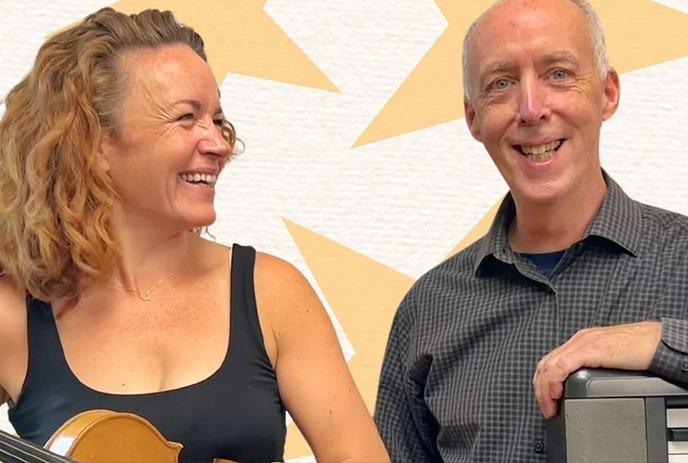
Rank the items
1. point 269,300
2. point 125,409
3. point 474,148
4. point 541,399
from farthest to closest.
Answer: point 474,148, point 269,300, point 125,409, point 541,399

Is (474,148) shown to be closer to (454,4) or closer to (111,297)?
(454,4)

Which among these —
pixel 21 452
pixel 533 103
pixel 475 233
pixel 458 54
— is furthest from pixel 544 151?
pixel 21 452

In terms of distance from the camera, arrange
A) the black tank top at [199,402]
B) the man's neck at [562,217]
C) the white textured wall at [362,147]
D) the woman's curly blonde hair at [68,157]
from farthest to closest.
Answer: the white textured wall at [362,147], the man's neck at [562,217], the woman's curly blonde hair at [68,157], the black tank top at [199,402]

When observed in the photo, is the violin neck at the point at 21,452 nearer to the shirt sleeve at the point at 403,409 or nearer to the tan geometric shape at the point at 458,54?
the shirt sleeve at the point at 403,409

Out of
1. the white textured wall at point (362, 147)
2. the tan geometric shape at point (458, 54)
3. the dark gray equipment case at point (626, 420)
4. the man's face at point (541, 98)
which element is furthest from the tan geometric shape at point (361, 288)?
the dark gray equipment case at point (626, 420)

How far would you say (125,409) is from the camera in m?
1.89

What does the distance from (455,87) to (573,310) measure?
73 centimetres

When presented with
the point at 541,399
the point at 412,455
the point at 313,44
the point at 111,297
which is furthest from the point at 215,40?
the point at 541,399

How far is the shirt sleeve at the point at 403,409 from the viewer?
88.4 inches

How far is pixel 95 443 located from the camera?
174 cm

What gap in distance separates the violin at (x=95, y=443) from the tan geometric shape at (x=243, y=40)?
1051 millimetres

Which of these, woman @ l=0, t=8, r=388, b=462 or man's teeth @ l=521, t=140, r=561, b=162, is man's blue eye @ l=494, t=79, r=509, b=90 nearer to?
Result: man's teeth @ l=521, t=140, r=561, b=162

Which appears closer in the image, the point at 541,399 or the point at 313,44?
the point at 541,399

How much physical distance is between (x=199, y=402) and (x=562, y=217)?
67cm
